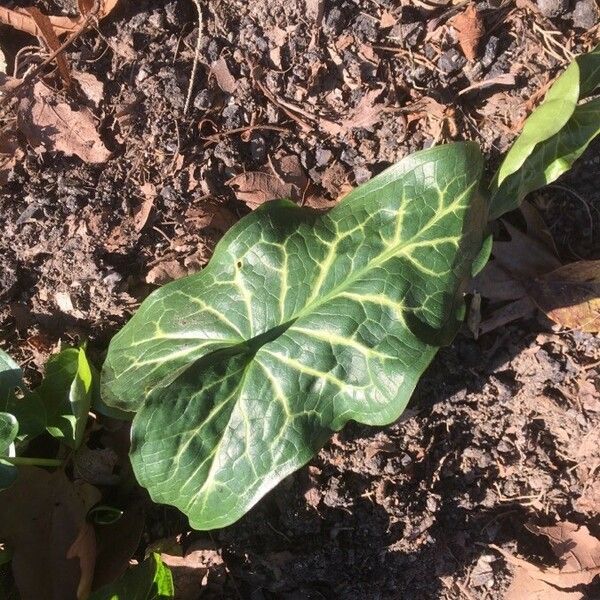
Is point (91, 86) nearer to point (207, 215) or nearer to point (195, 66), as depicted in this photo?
point (195, 66)

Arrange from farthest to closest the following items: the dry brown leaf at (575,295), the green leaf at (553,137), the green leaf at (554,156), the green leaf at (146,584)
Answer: the dry brown leaf at (575,295) → the green leaf at (146,584) → the green leaf at (554,156) → the green leaf at (553,137)

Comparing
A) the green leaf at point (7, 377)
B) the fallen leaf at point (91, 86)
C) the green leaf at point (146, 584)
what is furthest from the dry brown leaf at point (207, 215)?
the green leaf at point (146, 584)

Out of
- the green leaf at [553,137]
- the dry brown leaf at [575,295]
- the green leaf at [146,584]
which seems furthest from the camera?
the dry brown leaf at [575,295]

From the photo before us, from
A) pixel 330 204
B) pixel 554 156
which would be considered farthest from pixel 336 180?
pixel 554 156

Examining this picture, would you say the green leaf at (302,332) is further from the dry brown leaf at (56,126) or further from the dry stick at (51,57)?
the dry stick at (51,57)

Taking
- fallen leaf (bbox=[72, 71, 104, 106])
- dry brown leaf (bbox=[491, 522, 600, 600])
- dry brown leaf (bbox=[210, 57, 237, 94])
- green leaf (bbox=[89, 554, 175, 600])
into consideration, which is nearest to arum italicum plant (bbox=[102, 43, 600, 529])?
green leaf (bbox=[89, 554, 175, 600])

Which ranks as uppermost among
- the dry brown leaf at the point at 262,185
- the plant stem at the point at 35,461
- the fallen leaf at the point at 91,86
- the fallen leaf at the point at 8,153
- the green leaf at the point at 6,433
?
the fallen leaf at the point at 91,86

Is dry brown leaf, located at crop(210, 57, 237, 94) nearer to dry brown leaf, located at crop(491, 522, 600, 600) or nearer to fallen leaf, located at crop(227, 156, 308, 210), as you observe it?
fallen leaf, located at crop(227, 156, 308, 210)
